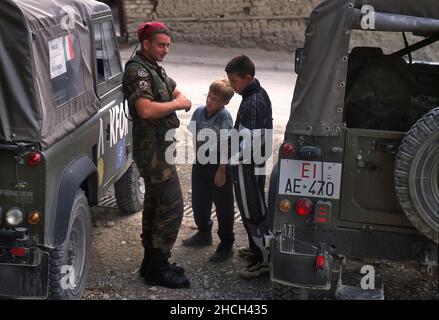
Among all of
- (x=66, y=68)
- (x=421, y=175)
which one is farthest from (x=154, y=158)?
(x=421, y=175)

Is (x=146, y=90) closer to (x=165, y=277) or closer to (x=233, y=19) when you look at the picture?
(x=165, y=277)

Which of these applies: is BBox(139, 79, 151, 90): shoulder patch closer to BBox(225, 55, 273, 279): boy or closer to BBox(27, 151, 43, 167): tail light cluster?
BBox(225, 55, 273, 279): boy

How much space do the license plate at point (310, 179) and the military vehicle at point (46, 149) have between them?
4.43 ft

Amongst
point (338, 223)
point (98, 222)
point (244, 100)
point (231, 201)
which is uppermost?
point (244, 100)

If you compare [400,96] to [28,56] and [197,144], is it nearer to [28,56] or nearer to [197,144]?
[197,144]

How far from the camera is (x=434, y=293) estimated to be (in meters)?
4.55

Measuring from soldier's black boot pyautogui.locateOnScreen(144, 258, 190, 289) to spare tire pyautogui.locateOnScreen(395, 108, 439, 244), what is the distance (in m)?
1.89

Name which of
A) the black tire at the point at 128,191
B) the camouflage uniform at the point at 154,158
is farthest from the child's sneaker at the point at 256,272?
the black tire at the point at 128,191

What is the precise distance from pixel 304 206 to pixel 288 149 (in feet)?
1.14

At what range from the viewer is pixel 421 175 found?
3293 mm

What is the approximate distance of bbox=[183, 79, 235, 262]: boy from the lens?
4.92 metres

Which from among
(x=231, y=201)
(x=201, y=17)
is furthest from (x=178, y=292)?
(x=201, y=17)

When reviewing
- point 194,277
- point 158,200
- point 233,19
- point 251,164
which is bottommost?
point 194,277
